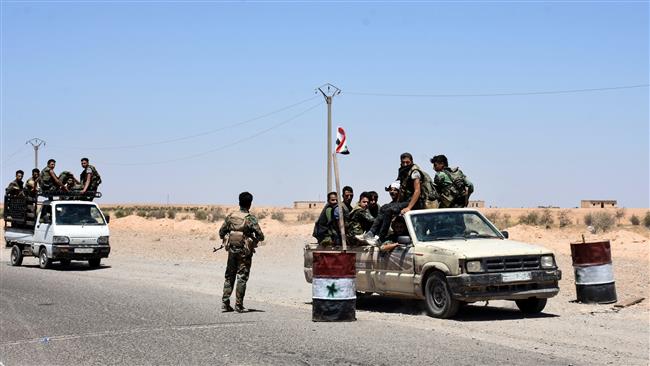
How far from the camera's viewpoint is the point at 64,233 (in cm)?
2484

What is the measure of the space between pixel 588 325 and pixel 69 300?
941cm

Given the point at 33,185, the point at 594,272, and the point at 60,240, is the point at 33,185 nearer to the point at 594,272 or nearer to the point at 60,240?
the point at 60,240

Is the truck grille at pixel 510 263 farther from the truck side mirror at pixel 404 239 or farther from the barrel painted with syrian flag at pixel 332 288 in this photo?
the barrel painted with syrian flag at pixel 332 288

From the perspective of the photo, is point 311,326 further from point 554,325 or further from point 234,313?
point 554,325

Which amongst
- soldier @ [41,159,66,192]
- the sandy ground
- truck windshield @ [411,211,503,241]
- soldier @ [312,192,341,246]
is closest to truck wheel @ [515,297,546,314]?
the sandy ground

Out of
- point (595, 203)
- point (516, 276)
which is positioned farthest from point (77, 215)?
point (595, 203)

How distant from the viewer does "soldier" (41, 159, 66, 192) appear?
26047 mm

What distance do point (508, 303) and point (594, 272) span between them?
164 centimetres

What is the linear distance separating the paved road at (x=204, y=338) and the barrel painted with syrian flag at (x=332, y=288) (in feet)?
0.73

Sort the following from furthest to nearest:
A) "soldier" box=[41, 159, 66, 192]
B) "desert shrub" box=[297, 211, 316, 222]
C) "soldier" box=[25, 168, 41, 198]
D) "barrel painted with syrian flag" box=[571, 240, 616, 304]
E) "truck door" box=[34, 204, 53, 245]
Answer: "desert shrub" box=[297, 211, 316, 222]
"soldier" box=[25, 168, 41, 198]
"soldier" box=[41, 159, 66, 192]
"truck door" box=[34, 204, 53, 245]
"barrel painted with syrian flag" box=[571, 240, 616, 304]

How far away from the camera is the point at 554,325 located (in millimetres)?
11820

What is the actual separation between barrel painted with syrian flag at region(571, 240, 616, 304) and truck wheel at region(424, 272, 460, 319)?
2.97 m

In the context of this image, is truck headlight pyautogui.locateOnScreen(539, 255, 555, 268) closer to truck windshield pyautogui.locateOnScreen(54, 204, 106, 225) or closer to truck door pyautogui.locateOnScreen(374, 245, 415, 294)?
truck door pyautogui.locateOnScreen(374, 245, 415, 294)

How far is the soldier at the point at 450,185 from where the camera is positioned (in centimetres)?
1490
